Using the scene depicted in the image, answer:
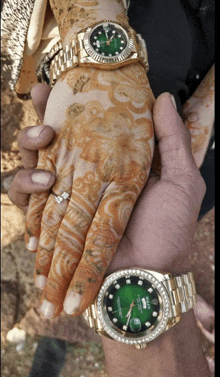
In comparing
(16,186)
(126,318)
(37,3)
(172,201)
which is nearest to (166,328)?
(126,318)

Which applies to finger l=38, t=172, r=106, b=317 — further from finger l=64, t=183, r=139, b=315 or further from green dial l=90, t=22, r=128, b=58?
green dial l=90, t=22, r=128, b=58

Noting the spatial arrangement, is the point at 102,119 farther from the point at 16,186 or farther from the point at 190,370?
the point at 190,370

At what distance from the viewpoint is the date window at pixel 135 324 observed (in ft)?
1.55

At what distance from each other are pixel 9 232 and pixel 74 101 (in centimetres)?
44

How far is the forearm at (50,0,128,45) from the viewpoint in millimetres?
557

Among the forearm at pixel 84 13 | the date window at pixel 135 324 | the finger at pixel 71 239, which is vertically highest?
the forearm at pixel 84 13

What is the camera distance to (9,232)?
83 cm

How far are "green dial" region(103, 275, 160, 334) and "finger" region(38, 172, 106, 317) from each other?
0.07 meters

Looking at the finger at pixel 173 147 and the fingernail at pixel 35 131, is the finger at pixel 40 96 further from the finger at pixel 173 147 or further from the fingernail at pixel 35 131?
the finger at pixel 173 147

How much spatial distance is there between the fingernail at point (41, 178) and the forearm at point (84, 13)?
0.24 meters

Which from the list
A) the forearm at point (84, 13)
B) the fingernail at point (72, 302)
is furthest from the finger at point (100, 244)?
the forearm at point (84, 13)

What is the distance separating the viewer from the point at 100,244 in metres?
0.47

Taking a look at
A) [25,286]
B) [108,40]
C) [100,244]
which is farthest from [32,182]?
[25,286]

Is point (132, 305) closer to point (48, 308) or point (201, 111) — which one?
point (48, 308)
